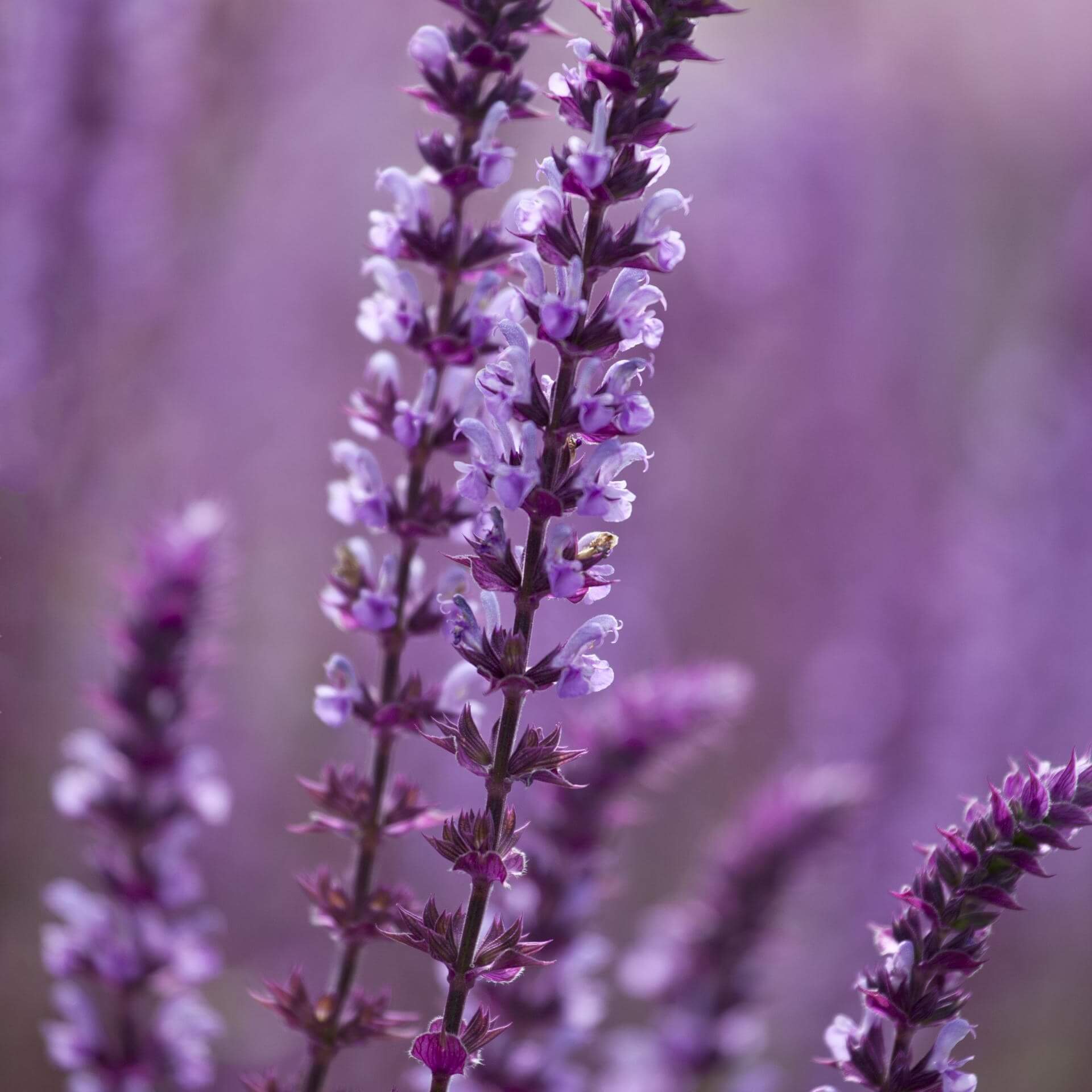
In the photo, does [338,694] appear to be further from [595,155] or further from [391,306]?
Result: [595,155]

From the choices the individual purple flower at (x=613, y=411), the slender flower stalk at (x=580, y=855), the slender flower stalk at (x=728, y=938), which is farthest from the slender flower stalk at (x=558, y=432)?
the slender flower stalk at (x=728, y=938)

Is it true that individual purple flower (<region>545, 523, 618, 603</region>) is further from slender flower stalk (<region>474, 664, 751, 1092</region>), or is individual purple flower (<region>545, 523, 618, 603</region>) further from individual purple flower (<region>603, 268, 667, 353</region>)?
slender flower stalk (<region>474, 664, 751, 1092</region>)

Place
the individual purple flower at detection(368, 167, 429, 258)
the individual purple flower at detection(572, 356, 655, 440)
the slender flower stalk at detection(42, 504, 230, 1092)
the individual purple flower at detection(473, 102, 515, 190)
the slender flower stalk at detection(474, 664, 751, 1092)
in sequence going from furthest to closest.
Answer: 1. the slender flower stalk at detection(474, 664, 751, 1092)
2. the slender flower stalk at detection(42, 504, 230, 1092)
3. the individual purple flower at detection(368, 167, 429, 258)
4. the individual purple flower at detection(473, 102, 515, 190)
5. the individual purple flower at detection(572, 356, 655, 440)

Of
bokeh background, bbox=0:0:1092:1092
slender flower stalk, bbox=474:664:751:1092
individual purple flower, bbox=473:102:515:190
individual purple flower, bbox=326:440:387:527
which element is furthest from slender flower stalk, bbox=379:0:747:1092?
bokeh background, bbox=0:0:1092:1092

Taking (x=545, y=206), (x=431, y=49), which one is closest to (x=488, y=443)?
(x=545, y=206)

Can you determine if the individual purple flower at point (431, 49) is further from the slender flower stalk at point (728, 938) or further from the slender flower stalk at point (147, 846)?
the slender flower stalk at point (728, 938)

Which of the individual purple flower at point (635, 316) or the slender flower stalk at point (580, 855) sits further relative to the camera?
the slender flower stalk at point (580, 855)

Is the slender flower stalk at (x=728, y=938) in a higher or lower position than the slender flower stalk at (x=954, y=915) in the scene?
higher
